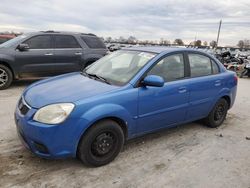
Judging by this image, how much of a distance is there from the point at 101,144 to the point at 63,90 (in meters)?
0.88

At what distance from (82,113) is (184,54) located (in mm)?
2285

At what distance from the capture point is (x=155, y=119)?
13.8 feet

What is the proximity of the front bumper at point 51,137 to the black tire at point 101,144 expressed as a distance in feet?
0.43

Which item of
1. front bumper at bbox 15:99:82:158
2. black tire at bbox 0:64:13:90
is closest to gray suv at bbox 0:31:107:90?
black tire at bbox 0:64:13:90

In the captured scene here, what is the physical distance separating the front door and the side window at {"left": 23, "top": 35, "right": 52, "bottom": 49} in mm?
5340

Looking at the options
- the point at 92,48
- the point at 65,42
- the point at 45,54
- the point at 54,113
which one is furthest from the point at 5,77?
the point at 54,113

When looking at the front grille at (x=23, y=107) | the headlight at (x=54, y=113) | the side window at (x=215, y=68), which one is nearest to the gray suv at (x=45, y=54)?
the front grille at (x=23, y=107)

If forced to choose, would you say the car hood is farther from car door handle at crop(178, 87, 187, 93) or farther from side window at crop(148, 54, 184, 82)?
car door handle at crop(178, 87, 187, 93)

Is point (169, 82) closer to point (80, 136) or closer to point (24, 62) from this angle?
point (80, 136)

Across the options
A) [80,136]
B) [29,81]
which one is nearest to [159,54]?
[80,136]

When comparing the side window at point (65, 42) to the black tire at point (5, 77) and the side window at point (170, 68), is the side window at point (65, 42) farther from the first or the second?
the side window at point (170, 68)

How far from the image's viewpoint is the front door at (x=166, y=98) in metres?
4.01

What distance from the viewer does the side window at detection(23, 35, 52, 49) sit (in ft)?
27.8

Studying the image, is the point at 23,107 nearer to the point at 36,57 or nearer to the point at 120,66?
the point at 120,66
